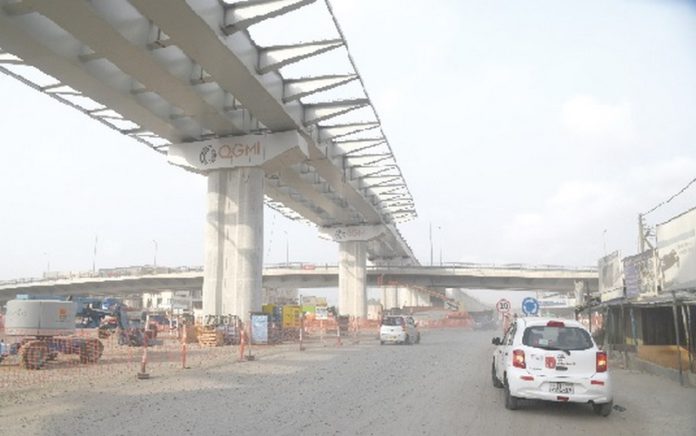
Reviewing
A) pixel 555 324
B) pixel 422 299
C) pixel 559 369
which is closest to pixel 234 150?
pixel 555 324

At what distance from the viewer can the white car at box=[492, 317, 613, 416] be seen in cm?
927

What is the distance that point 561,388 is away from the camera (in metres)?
9.33

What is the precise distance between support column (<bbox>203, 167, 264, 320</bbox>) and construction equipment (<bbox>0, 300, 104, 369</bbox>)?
13459mm

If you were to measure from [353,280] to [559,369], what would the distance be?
175ft

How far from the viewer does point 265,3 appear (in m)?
19.5

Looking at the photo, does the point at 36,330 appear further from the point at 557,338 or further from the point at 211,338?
the point at 557,338

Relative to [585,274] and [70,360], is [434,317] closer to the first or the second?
[585,274]

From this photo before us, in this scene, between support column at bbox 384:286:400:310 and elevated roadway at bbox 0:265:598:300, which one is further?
support column at bbox 384:286:400:310

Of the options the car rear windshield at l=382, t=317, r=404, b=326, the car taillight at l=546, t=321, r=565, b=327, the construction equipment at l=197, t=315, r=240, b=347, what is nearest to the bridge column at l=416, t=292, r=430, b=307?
the car rear windshield at l=382, t=317, r=404, b=326

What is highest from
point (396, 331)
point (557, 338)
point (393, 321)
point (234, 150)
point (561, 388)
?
point (234, 150)

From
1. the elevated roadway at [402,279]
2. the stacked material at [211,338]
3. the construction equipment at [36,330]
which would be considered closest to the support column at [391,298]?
the elevated roadway at [402,279]

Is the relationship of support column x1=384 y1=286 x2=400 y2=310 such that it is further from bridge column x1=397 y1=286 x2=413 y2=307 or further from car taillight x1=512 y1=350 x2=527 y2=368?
car taillight x1=512 y1=350 x2=527 y2=368

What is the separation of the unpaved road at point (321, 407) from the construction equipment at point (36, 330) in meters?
4.81

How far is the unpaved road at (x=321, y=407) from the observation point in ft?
27.5
